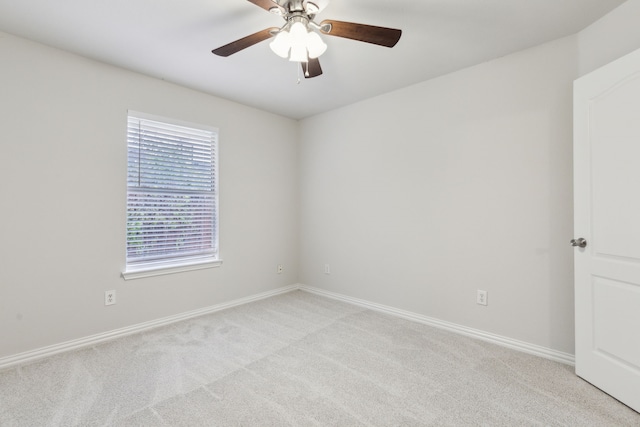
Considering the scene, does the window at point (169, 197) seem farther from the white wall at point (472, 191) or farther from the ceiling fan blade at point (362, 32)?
the ceiling fan blade at point (362, 32)

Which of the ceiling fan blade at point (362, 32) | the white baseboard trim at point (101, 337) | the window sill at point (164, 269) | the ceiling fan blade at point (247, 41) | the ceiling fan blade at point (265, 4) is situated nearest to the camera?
the ceiling fan blade at point (265, 4)

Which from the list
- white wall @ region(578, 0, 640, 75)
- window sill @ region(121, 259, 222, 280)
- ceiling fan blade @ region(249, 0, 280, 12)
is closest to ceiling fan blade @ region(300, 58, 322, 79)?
ceiling fan blade @ region(249, 0, 280, 12)

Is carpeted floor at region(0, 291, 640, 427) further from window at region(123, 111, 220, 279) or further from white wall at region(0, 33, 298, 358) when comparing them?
window at region(123, 111, 220, 279)

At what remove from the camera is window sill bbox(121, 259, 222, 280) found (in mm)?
2791

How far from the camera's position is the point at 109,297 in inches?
105

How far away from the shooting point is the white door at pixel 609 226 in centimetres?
171

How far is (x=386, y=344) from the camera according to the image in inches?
100

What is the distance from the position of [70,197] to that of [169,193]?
810mm

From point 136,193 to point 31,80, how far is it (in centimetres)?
111

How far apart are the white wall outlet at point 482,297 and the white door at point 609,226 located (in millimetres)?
659

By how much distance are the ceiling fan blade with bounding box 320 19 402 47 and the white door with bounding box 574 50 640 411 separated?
1.38 metres

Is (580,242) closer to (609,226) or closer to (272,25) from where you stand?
(609,226)

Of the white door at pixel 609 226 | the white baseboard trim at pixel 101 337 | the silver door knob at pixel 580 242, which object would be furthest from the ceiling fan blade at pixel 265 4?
the white baseboard trim at pixel 101 337

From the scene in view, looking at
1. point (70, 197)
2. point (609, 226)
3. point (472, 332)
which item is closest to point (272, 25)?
point (70, 197)
